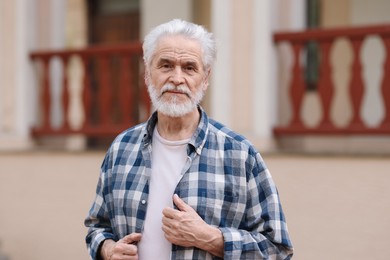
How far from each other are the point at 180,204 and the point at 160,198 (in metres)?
0.12

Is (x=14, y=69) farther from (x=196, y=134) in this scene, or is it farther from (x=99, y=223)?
(x=196, y=134)

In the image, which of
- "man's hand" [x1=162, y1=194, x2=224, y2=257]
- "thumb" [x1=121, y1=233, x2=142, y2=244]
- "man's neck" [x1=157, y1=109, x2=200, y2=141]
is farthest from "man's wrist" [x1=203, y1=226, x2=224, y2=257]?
"man's neck" [x1=157, y1=109, x2=200, y2=141]

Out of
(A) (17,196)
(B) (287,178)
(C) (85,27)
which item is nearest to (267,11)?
(B) (287,178)

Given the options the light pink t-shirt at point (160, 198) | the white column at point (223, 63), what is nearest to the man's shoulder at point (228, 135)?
the light pink t-shirt at point (160, 198)

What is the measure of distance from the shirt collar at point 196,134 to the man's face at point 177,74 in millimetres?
86

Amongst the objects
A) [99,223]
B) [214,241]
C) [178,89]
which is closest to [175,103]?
[178,89]

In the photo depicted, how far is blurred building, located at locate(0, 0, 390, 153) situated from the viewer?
5453mm

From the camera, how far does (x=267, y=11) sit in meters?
5.46

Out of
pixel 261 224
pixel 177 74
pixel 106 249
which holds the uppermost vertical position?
pixel 177 74

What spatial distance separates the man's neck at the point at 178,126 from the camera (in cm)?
239

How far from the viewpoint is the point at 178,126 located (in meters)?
2.41

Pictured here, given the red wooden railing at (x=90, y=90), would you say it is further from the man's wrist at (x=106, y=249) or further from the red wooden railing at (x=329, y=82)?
the man's wrist at (x=106, y=249)

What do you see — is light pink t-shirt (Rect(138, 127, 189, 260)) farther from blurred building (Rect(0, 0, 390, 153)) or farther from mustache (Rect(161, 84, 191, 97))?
blurred building (Rect(0, 0, 390, 153))

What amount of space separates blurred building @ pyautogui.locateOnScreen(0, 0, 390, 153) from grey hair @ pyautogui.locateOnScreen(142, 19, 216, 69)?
3.12m
